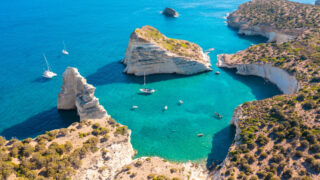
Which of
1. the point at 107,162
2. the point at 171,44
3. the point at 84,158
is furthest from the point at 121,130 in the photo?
the point at 171,44

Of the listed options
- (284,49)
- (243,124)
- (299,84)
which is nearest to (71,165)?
(243,124)

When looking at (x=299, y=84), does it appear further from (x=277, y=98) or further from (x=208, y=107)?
(x=208, y=107)

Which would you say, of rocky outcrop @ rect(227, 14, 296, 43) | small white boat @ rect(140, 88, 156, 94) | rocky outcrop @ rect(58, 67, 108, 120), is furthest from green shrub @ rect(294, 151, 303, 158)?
rocky outcrop @ rect(227, 14, 296, 43)

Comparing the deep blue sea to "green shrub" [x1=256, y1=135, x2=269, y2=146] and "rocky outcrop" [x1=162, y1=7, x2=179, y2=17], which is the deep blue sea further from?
"rocky outcrop" [x1=162, y1=7, x2=179, y2=17]

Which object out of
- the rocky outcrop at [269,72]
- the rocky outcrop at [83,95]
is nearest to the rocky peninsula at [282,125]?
the rocky outcrop at [269,72]

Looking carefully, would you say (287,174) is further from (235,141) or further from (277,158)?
(235,141)
